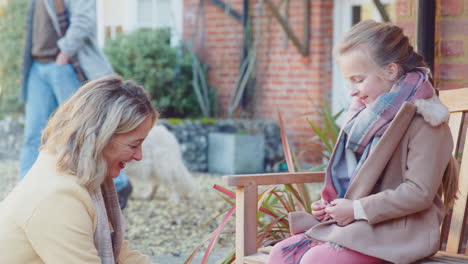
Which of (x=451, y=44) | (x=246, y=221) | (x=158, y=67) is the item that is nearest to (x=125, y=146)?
(x=246, y=221)

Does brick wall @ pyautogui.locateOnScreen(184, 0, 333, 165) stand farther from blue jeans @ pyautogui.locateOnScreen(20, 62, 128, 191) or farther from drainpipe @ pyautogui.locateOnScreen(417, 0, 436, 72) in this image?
drainpipe @ pyautogui.locateOnScreen(417, 0, 436, 72)

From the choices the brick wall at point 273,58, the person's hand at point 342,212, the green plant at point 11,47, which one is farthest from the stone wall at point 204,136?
the person's hand at point 342,212

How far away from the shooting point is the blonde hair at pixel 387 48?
8.72 feet

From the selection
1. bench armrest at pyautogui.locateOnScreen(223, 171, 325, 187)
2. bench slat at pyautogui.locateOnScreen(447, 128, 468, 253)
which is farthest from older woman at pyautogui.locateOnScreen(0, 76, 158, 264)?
bench slat at pyautogui.locateOnScreen(447, 128, 468, 253)

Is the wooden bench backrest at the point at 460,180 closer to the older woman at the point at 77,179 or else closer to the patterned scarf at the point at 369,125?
the patterned scarf at the point at 369,125

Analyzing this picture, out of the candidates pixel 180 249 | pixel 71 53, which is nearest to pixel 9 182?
pixel 71 53

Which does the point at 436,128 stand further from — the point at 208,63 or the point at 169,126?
the point at 208,63

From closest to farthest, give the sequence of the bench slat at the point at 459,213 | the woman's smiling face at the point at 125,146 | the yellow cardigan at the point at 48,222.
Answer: the yellow cardigan at the point at 48,222 → the woman's smiling face at the point at 125,146 → the bench slat at the point at 459,213

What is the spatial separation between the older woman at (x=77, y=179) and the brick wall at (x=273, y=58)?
658cm

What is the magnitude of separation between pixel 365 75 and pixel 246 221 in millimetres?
710

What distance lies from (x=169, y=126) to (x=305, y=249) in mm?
6829

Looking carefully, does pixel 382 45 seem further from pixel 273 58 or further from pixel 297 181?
pixel 273 58

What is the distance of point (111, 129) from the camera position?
2295mm

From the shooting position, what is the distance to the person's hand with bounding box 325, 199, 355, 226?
8.48ft
